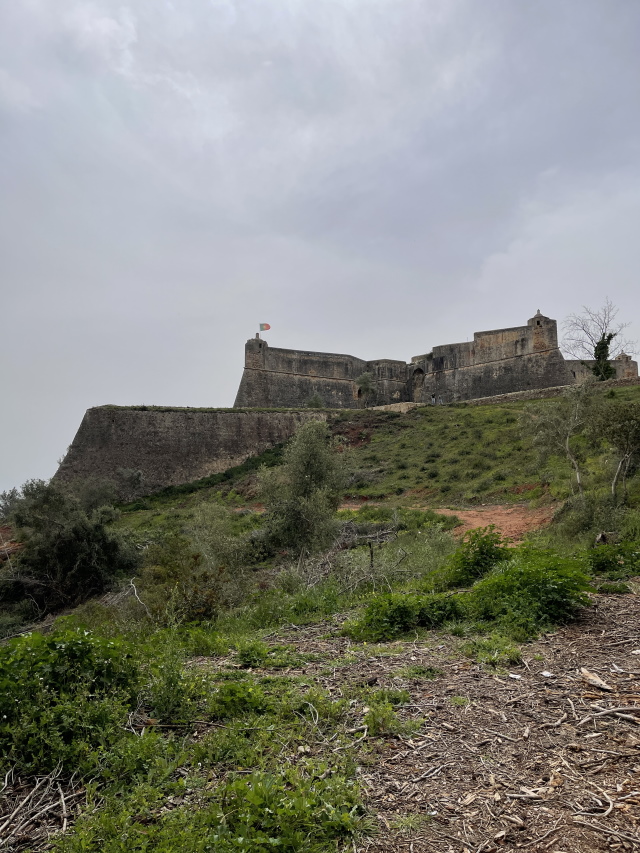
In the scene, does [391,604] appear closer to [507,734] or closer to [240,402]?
[507,734]

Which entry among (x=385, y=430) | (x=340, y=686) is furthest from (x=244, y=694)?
(x=385, y=430)

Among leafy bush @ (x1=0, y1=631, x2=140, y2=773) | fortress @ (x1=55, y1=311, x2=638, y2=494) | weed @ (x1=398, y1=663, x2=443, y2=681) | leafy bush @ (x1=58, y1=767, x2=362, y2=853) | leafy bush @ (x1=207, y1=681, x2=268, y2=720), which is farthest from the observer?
fortress @ (x1=55, y1=311, x2=638, y2=494)

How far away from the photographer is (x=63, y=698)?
3418 mm

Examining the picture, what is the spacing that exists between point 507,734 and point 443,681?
3.24 feet

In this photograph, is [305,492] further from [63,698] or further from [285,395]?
[285,395]

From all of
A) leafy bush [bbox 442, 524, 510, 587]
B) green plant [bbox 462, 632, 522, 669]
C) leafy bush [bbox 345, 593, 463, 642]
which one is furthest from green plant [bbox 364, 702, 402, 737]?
leafy bush [bbox 442, 524, 510, 587]

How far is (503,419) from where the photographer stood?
2730 cm

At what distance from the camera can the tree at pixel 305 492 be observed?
12.2 meters

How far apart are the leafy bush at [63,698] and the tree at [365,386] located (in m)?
37.2

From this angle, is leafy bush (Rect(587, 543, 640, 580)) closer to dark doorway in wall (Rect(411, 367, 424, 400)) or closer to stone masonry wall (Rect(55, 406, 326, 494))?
stone masonry wall (Rect(55, 406, 326, 494))

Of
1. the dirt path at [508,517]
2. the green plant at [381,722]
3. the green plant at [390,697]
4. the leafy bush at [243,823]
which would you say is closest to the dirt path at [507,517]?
the dirt path at [508,517]

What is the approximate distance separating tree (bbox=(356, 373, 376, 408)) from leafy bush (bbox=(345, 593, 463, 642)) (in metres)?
34.5

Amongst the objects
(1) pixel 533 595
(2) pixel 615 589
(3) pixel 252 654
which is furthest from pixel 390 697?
(2) pixel 615 589

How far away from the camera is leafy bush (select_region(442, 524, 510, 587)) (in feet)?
26.3
